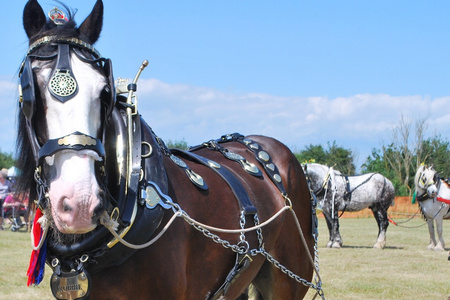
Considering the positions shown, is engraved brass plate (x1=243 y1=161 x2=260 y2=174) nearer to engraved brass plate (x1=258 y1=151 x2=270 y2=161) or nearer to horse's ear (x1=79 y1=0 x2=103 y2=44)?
engraved brass plate (x1=258 y1=151 x2=270 y2=161)

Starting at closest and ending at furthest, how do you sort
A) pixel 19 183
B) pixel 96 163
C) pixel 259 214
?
1. pixel 96 163
2. pixel 19 183
3. pixel 259 214

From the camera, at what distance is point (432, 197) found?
14.4 metres

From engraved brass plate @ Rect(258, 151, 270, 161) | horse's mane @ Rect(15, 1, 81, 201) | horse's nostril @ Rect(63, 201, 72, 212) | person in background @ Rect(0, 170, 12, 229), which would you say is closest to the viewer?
horse's nostril @ Rect(63, 201, 72, 212)

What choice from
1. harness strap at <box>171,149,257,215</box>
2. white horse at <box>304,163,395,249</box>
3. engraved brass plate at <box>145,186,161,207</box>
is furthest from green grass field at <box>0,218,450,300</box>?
engraved brass plate at <box>145,186,161,207</box>

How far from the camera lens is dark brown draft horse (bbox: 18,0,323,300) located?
219 cm

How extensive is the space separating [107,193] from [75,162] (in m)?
0.34

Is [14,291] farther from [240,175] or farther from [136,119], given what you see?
[136,119]

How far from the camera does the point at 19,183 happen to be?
102 inches

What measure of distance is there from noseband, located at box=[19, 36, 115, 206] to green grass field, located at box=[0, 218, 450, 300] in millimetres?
5101

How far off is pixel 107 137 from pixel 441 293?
→ 635 cm


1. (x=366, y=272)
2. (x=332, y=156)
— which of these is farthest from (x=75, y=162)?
(x=332, y=156)

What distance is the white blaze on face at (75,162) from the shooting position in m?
2.08

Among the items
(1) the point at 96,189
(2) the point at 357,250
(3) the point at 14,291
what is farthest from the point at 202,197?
(2) the point at 357,250

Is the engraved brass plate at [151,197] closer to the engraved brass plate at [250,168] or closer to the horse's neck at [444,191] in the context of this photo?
the engraved brass plate at [250,168]
